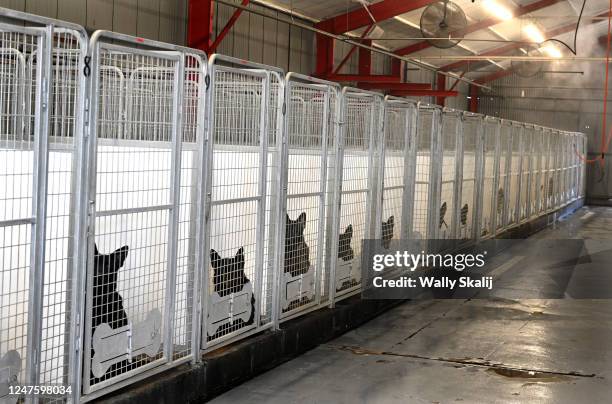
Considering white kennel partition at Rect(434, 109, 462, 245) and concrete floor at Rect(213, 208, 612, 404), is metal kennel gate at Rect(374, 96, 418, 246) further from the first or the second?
white kennel partition at Rect(434, 109, 462, 245)

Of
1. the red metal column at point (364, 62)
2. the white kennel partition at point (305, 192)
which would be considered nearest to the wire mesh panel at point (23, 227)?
the white kennel partition at point (305, 192)

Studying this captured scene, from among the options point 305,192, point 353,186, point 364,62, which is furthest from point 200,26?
point 364,62

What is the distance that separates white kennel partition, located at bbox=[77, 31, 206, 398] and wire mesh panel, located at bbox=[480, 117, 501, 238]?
7.52 metres

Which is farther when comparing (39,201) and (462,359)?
(462,359)

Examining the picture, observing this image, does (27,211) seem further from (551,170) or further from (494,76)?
(494,76)

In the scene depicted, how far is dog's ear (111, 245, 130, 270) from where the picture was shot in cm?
411

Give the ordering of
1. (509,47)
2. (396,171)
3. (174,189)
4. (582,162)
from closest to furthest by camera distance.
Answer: (174,189) < (396,171) < (582,162) < (509,47)

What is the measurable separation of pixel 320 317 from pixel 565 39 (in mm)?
19532

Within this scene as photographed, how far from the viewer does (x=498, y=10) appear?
20.9m

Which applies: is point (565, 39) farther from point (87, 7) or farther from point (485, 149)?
point (87, 7)

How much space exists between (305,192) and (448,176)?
407 cm

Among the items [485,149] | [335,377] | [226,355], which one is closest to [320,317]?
[335,377]

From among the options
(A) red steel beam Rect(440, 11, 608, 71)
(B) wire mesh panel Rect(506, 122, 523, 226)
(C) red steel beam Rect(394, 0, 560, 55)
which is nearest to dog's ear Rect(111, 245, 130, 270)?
(B) wire mesh panel Rect(506, 122, 523, 226)

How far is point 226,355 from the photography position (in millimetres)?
5188
